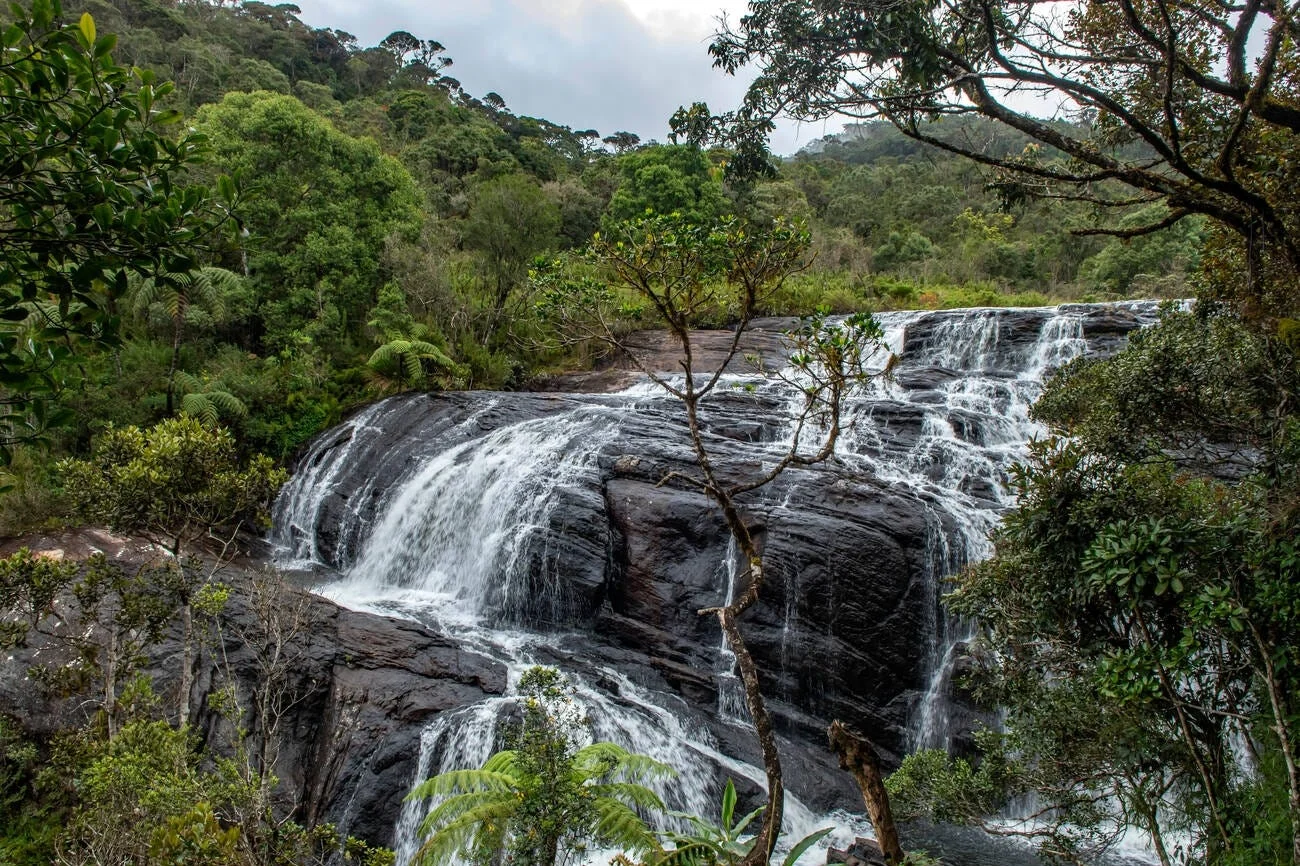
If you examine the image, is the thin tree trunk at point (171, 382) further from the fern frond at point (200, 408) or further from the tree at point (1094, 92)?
the tree at point (1094, 92)

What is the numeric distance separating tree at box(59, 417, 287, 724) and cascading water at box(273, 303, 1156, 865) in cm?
352

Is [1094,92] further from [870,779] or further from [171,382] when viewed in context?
[171,382]

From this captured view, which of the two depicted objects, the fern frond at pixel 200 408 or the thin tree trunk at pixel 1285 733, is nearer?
the thin tree trunk at pixel 1285 733


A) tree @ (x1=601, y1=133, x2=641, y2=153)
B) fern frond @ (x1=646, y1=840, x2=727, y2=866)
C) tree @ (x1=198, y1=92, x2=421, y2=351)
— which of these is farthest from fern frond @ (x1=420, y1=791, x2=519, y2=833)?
tree @ (x1=601, y1=133, x2=641, y2=153)

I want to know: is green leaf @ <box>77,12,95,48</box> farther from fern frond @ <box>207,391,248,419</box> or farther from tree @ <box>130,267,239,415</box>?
tree @ <box>130,267,239,415</box>

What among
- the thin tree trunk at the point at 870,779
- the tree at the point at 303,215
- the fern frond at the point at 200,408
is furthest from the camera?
the tree at the point at 303,215

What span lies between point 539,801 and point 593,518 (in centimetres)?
659

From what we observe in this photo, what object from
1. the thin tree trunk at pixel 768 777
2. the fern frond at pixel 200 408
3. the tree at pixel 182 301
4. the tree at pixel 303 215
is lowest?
the thin tree trunk at pixel 768 777

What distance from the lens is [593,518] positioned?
37.6 feet

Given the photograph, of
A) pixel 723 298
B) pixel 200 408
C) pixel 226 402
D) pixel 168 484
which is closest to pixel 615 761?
pixel 723 298

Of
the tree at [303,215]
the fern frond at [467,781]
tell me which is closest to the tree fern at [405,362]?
the tree at [303,215]

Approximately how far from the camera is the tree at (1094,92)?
4.91m

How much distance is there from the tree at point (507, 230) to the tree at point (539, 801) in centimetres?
1630

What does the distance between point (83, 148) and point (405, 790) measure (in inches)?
284
